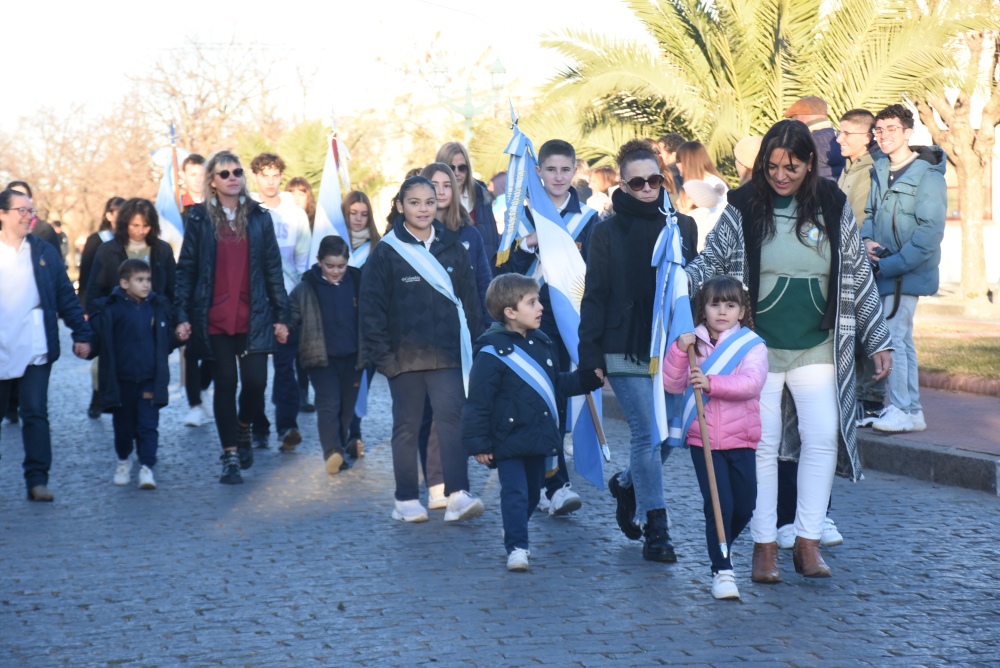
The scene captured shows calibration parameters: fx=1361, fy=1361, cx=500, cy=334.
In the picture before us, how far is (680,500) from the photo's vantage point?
7.86m

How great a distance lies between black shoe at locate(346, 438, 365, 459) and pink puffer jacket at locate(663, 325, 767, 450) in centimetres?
414

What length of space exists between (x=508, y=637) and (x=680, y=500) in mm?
2852

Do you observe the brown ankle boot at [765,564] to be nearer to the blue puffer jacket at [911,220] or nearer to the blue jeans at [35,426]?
the blue puffer jacket at [911,220]

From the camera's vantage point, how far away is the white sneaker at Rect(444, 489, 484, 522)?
7492mm

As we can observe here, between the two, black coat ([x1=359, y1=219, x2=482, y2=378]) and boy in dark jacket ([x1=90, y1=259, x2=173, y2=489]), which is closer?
black coat ([x1=359, y1=219, x2=482, y2=378])

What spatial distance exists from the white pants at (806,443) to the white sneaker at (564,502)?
1684 mm

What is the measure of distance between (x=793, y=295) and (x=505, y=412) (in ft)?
4.76

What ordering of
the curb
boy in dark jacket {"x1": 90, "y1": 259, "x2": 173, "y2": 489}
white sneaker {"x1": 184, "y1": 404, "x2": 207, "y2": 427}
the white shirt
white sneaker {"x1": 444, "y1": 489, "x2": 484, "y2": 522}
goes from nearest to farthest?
white sneaker {"x1": 444, "y1": 489, "x2": 484, "y2": 522}
the curb
the white shirt
boy in dark jacket {"x1": 90, "y1": 259, "x2": 173, "y2": 489}
white sneaker {"x1": 184, "y1": 404, "x2": 207, "y2": 427}

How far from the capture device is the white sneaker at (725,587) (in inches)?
222

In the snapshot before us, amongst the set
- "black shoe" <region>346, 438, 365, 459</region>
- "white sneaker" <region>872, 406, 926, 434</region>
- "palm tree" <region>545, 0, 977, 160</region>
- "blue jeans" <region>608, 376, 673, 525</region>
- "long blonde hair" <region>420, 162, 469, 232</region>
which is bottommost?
"black shoe" <region>346, 438, 365, 459</region>

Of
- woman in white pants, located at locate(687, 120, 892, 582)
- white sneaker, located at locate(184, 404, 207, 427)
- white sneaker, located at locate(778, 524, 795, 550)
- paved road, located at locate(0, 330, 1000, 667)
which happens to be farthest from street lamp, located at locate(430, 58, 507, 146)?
woman in white pants, located at locate(687, 120, 892, 582)

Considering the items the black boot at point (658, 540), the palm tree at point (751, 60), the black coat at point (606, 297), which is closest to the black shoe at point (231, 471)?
the black coat at point (606, 297)

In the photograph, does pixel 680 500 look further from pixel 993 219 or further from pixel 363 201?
pixel 993 219

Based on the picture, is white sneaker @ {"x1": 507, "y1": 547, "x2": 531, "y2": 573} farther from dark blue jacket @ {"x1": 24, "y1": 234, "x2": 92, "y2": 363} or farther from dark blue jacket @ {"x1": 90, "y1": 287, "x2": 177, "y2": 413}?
dark blue jacket @ {"x1": 24, "y1": 234, "x2": 92, "y2": 363}
